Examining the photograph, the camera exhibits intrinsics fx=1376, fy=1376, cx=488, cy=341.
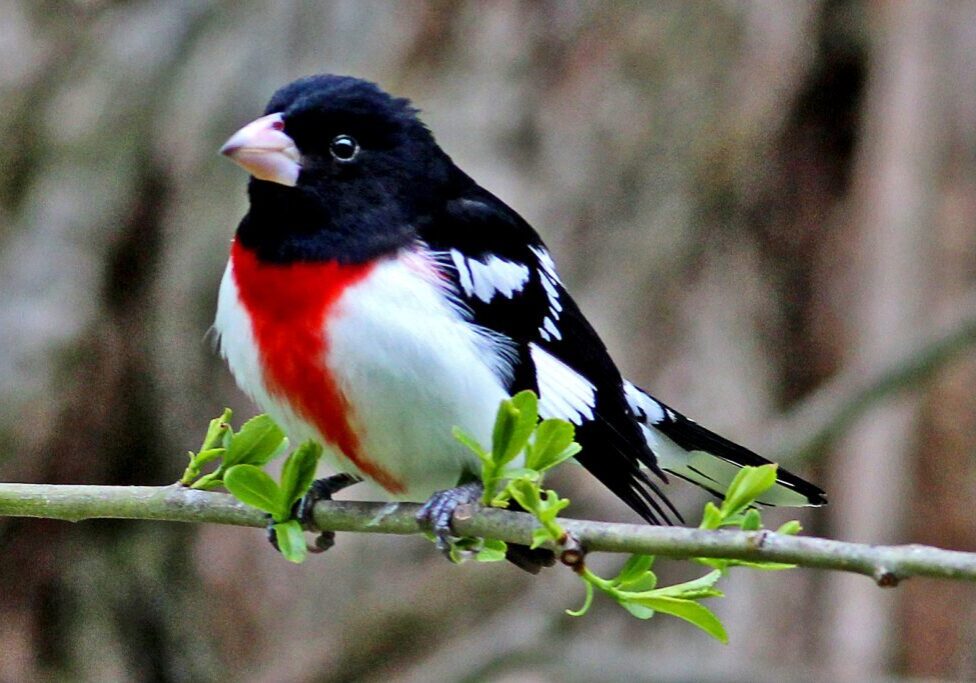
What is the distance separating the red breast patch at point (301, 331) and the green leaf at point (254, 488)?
1.32 feet

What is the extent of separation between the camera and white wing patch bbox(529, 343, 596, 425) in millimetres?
2283

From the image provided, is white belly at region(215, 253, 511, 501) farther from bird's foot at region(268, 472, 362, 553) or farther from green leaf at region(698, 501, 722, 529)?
green leaf at region(698, 501, 722, 529)

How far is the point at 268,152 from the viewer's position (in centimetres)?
223

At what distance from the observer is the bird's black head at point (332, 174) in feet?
7.34

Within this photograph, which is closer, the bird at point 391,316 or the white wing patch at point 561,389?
the bird at point 391,316

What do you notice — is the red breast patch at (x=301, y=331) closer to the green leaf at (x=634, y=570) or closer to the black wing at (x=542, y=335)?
the black wing at (x=542, y=335)

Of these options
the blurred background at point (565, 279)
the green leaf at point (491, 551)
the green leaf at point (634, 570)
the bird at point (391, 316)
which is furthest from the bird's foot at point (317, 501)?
the blurred background at point (565, 279)

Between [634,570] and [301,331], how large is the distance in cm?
76

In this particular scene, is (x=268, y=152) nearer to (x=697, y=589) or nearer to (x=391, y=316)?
(x=391, y=316)

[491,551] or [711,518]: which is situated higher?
[711,518]


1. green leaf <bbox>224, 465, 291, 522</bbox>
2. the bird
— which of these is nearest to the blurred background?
the bird

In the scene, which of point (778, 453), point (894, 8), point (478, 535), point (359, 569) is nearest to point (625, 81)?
point (894, 8)

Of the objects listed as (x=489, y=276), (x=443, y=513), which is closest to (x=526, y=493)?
(x=443, y=513)

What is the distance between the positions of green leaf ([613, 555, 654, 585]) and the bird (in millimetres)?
424
